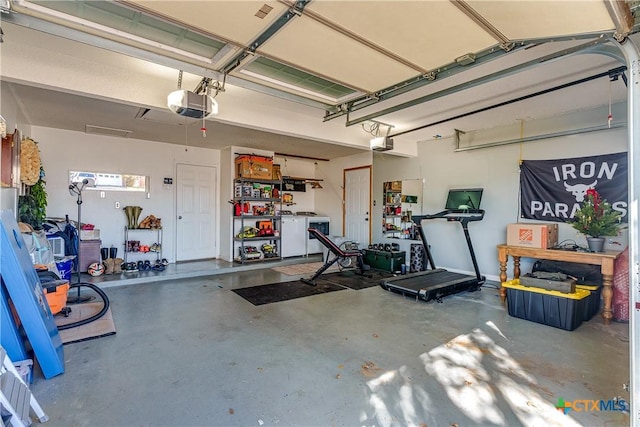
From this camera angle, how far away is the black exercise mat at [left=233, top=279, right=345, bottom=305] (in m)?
4.23

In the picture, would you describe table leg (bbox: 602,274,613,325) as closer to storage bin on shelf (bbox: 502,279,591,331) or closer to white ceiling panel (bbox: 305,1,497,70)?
storage bin on shelf (bbox: 502,279,591,331)

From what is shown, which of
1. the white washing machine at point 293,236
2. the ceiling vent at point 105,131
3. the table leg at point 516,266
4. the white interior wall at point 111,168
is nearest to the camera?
the table leg at point 516,266

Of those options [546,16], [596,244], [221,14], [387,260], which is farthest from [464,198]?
[221,14]

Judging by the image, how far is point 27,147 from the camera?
3.97 metres

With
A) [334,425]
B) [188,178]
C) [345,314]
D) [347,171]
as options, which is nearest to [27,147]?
[188,178]

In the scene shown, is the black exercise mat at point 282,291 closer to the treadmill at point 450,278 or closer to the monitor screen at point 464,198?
the treadmill at point 450,278

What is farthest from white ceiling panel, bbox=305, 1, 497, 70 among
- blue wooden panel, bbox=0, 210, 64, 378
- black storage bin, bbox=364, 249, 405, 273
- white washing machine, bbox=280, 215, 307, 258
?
white washing machine, bbox=280, 215, 307, 258

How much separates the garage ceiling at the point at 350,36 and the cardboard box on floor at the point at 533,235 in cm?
183

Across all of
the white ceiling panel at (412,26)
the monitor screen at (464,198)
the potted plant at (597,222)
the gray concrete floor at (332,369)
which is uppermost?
the white ceiling panel at (412,26)

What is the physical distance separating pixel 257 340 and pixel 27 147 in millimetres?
3876

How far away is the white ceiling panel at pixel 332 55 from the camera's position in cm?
209

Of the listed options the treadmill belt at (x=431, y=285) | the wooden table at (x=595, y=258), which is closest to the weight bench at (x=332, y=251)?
the treadmill belt at (x=431, y=285)

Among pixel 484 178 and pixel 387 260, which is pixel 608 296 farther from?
pixel 387 260

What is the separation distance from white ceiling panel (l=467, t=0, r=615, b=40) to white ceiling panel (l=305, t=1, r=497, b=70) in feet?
0.45
